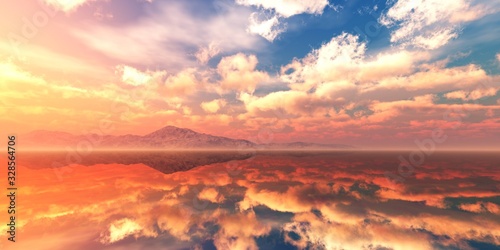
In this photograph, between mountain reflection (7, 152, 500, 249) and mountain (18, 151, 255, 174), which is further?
mountain (18, 151, 255, 174)

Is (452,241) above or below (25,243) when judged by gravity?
below

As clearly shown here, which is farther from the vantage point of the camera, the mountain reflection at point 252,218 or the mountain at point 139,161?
the mountain at point 139,161

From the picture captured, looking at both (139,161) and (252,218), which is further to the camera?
(139,161)

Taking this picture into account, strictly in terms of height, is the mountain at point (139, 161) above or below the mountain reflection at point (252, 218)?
above

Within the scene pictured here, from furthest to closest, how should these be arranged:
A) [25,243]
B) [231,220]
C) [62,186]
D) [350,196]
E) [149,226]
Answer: [62,186] → [350,196] → [231,220] → [149,226] → [25,243]

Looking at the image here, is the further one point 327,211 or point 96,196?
point 96,196

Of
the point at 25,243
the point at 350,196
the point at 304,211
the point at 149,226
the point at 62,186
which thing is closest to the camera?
the point at 25,243

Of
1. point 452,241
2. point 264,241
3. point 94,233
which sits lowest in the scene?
point 452,241

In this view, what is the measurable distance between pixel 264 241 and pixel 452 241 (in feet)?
44.6

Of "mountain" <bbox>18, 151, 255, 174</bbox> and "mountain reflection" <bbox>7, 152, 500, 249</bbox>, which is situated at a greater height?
"mountain" <bbox>18, 151, 255, 174</bbox>

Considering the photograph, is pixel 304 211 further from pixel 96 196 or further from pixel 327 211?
pixel 96 196

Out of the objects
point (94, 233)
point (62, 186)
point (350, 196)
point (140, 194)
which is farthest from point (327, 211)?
point (62, 186)

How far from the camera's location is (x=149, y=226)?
17.9 metres

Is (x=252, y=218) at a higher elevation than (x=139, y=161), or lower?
lower
